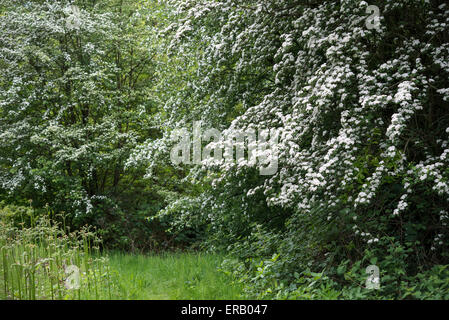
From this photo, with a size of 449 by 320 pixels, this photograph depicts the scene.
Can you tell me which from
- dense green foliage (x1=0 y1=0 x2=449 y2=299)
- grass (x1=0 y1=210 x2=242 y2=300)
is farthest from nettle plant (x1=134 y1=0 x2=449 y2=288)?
grass (x1=0 y1=210 x2=242 y2=300)

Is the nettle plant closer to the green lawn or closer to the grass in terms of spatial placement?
the green lawn

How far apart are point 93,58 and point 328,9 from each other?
259 inches

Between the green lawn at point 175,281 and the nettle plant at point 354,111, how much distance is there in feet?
3.75

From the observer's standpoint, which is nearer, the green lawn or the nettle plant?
the nettle plant

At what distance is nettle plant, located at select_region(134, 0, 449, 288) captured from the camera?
3953mm

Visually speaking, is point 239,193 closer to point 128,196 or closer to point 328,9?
point 328,9

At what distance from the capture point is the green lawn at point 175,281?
14.6 ft

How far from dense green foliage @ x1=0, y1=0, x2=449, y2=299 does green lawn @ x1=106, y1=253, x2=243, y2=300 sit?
309mm

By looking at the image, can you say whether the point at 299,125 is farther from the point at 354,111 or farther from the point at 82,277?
the point at 82,277

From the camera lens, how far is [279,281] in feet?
15.1

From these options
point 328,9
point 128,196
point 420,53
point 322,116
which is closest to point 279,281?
point 322,116

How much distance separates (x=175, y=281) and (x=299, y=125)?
2406 mm

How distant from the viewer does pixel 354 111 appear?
4145 millimetres

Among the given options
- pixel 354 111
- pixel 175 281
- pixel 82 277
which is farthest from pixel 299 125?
pixel 82 277
